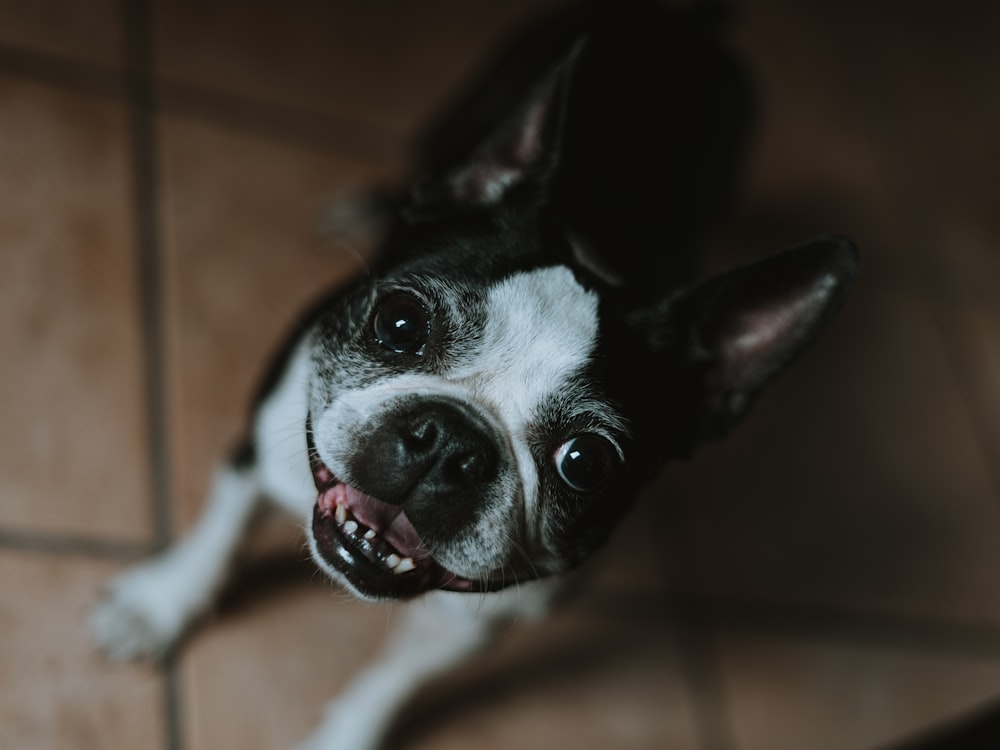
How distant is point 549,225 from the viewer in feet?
5.44

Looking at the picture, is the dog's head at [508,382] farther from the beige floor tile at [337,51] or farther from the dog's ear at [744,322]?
the beige floor tile at [337,51]

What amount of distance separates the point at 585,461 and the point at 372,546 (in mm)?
348

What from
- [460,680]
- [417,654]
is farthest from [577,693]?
[417,654]

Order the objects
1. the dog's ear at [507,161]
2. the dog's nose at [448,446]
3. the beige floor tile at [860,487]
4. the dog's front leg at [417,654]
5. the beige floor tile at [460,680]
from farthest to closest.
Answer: the beige floor tile at [860,487]
the beige floor tile at [460,680]
the dog's front leg at [417,654]
the dog's ear at [507,161]
the dog's nose at [448,446]

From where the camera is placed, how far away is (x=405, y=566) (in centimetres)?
148

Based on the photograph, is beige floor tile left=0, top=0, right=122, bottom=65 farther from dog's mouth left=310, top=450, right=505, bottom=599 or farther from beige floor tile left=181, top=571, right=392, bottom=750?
dog's mouth left=310, top=450, right=505, bottom=599

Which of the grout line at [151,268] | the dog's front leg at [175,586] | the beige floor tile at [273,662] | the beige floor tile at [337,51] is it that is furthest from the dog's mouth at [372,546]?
the beige floor tile at [337,51]

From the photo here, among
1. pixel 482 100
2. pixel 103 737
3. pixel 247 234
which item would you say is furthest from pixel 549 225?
pixel 103 737

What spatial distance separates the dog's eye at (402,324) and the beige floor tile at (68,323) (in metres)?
0.90

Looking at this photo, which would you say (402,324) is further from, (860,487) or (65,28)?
(860,487)

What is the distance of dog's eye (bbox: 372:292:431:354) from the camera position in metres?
1.51

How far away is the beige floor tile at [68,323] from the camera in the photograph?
81.7 inches

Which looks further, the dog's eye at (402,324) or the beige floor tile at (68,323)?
the beige floor tile at (68,323)

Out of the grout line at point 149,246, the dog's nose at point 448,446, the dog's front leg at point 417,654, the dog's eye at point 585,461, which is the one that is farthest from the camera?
the grout line at point 149,246
